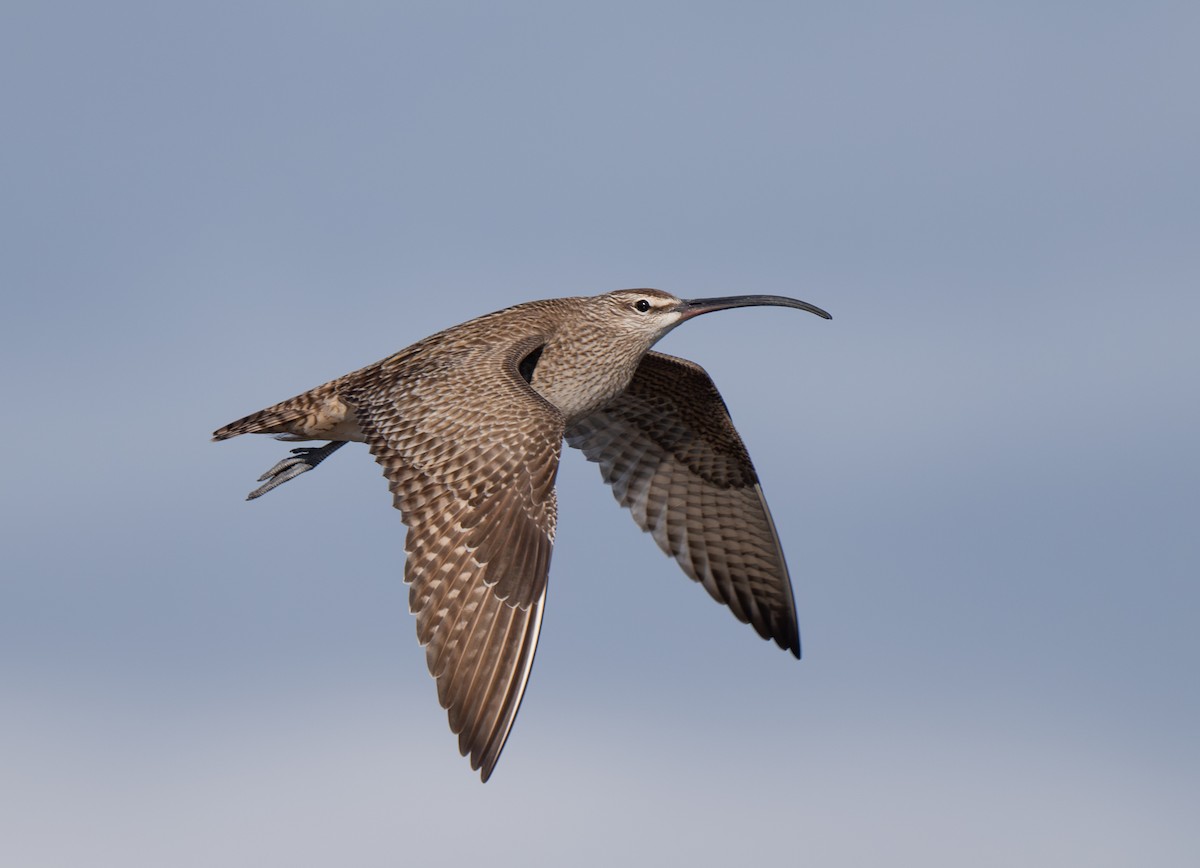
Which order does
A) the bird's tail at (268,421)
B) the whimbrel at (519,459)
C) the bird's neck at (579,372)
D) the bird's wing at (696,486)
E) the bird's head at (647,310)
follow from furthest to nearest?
1. the bird's wing at (696,486)
2. the bird's head at (647,310)
3. the bird's neck at (579,372)
4. the bird's tail at (268,421)
5. the whimbrel at (519,459)

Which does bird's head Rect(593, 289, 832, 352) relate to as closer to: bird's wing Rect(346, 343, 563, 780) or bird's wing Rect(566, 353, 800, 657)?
bird's wing Rect(566, 353, 800, 657)

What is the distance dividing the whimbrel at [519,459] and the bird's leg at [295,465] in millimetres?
20

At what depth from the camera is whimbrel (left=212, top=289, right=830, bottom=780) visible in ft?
45.5

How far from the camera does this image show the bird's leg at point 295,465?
59.4 feet

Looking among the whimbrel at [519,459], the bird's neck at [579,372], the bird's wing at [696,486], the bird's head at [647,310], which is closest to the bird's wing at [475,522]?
the whimbrel at [519,459]

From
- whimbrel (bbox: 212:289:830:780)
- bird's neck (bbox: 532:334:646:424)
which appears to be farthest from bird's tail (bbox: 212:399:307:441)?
bird's neck (bbox: 532:334:646:424)

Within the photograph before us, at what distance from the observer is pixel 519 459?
14773 mm

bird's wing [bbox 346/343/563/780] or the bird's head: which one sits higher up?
the bird's head

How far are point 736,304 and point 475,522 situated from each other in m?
5.27

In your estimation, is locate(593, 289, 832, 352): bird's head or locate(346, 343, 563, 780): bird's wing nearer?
locate(346, 343, 563, 780): bird's wing

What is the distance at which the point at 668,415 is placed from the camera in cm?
2008

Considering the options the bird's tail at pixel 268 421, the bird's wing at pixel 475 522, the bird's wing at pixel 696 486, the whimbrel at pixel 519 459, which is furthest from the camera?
the bird's wing at pixel 696 486

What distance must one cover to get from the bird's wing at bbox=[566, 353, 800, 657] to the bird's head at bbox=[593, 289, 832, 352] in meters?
1.44

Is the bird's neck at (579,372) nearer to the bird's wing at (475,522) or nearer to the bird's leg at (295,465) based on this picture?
the bird's wing at (475,522)
